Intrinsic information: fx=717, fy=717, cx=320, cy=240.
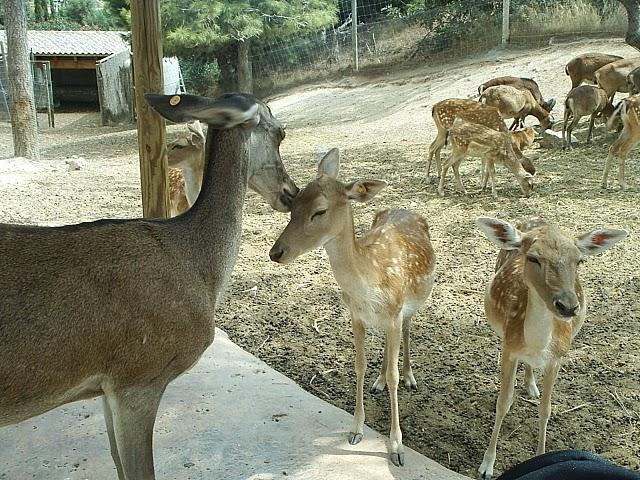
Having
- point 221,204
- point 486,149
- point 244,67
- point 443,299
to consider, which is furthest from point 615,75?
point 244,67

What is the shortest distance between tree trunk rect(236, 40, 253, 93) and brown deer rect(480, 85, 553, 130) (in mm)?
8271

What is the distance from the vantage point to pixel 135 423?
235 cm

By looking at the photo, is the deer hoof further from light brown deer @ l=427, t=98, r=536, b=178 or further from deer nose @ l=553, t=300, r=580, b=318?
light brown deer @ l=427, t=98, r=536, b=178

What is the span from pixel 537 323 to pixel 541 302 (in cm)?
11

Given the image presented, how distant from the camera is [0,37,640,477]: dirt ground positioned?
11.9 feet

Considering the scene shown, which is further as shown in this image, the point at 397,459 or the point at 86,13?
the point at 86,13

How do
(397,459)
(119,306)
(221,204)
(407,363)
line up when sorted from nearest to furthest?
(119,306) → (221,204) → (397,459) → (407,363)

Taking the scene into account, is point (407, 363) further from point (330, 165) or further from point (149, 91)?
point (149, 91)

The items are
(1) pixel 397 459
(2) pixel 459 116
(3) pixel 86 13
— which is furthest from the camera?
(3) pixel 86 13

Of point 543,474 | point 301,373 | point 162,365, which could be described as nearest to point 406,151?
point 301,373

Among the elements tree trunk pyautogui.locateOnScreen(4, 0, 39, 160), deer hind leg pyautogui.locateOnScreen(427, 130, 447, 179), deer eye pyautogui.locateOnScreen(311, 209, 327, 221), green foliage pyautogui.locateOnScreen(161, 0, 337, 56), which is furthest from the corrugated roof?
deer eye pyautogui.locateOnScreen(311, 209, 327, 221)

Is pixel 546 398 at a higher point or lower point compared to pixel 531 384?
higher

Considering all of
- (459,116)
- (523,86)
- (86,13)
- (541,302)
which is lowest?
(541,302)

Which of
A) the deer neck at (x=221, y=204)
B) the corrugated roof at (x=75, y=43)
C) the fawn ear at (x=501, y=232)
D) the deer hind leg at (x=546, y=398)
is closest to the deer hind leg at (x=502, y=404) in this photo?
the deer hind leg at (x=546, y=398)
